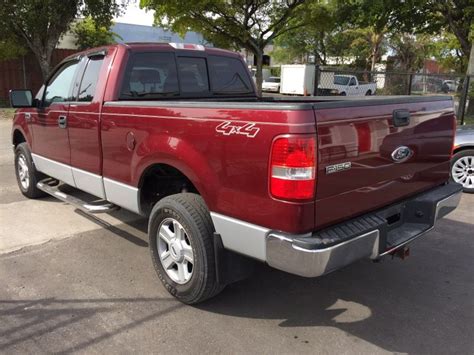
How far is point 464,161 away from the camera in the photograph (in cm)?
699

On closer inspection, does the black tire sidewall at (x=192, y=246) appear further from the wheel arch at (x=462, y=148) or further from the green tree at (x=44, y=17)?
the green tree at (x=44, y=17)

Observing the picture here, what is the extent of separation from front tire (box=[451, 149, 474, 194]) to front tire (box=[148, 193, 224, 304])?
517cm

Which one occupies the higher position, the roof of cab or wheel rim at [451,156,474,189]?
the roof of cab

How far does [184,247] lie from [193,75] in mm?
2062

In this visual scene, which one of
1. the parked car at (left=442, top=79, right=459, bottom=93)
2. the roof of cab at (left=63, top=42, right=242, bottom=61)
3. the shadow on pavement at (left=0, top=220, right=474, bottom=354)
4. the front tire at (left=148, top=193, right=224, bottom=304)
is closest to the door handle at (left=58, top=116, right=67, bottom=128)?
the roof of cab at (left=63, top=42, right=242, bottom=61)

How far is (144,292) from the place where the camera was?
379 cm

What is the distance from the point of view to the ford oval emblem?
3254mm

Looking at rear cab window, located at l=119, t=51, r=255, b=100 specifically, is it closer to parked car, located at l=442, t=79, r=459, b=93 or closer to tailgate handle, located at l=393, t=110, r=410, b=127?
tailgate handle, located at l=393, t=110, r=410, b=127

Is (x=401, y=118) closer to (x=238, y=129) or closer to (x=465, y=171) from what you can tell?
(x=238, y=129)

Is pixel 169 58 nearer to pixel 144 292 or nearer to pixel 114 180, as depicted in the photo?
pixel 114 180

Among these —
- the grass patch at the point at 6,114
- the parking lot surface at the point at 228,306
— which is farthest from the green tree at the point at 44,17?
the parking lot surface at the point at 228,306

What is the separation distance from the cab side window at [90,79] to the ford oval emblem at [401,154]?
2.82 m

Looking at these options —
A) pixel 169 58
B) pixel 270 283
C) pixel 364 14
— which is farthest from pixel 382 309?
pixel 364 14

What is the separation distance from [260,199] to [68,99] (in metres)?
3.00
